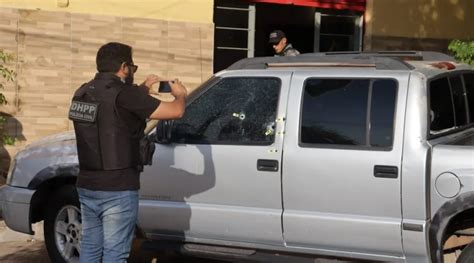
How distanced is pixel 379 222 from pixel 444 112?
1009 mm

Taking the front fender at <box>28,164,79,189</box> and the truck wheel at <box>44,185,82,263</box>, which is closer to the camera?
the front fender at <box>28,164,79,189</box>

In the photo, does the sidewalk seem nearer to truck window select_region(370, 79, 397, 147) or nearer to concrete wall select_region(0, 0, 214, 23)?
truck window select_region(370, 79, 397, 147)

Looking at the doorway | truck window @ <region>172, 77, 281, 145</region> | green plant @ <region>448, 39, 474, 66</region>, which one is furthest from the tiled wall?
truck window @ <region>172, 77, 281, 145</region>

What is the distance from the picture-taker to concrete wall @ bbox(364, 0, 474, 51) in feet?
39.0

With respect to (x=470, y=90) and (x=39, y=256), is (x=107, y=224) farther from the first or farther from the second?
(x=470, y=90)

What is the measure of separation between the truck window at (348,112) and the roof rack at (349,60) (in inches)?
6.6

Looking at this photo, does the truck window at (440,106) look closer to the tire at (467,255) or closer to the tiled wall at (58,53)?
the tire at (467,255)

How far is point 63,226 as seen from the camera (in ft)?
18.5

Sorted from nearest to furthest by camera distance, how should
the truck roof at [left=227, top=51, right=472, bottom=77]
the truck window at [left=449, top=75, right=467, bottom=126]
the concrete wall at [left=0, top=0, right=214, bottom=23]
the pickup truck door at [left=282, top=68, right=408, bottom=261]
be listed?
the pickup truck door at [left=282, top=68, right=408, bottom=261] < the truck roof at [left=227, top=51, right=472, bottom=77] < the truck window at [left=449, top=75, right=467, bottom=126] < the concrete wall at [left=0, top=0, right=214, bottom=23]

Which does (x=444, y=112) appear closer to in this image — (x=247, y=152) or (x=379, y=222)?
(x=379, y=222)

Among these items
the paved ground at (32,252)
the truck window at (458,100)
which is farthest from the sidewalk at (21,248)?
the truck window at (458,100)

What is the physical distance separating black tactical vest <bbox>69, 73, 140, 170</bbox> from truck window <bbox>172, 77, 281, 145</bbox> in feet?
3.51

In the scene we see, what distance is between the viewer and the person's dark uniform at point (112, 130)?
405 centimetres

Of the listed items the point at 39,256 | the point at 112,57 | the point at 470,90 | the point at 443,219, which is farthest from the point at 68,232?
the point at 470,90
